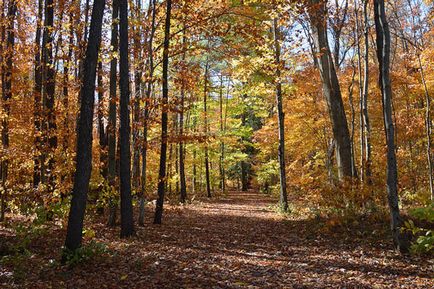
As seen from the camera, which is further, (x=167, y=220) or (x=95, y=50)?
(x=167, y=220)

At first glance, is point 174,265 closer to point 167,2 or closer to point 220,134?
point 167,2

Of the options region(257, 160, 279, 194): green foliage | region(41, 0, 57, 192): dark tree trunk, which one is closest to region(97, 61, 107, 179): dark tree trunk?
region(41, 0, 57, 192): dark tree trunk

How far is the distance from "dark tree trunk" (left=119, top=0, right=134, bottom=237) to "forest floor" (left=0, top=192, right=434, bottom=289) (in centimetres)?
67

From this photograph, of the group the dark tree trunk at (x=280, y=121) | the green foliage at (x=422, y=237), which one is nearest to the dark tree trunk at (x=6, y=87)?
the dark tree trunk at (x=280, y=121)

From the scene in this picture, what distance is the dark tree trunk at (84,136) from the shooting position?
738 cm

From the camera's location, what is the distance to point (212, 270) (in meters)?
7.14

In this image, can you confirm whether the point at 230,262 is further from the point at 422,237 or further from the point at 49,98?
the point at 49,98

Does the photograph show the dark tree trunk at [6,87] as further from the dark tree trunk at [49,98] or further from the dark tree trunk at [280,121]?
the dark tree trunk at [280,121]

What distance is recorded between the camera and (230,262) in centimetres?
776

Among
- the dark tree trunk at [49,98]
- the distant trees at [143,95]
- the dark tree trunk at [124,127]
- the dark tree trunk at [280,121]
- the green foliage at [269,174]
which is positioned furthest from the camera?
the green foliage at [269,174]

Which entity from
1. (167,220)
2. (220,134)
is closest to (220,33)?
(167,220)

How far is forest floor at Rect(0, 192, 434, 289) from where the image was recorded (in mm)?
6367

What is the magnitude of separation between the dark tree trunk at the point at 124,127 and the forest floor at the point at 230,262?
672 mm

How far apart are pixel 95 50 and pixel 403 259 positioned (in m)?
7.37
